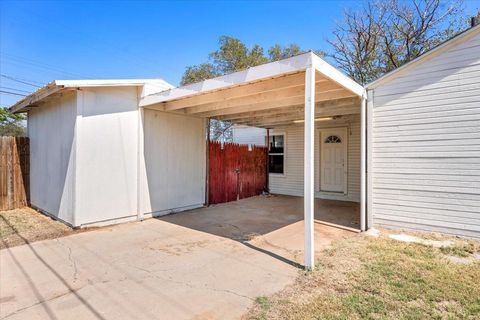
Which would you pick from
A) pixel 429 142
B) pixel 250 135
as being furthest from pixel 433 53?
pixel 250 135

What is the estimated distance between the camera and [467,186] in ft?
14.7

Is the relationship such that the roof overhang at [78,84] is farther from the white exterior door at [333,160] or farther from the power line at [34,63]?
the power line at [34,63]

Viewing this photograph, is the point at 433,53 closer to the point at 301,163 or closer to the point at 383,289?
the point at 383,289

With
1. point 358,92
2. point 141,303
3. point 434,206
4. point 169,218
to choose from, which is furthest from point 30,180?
point 434,206

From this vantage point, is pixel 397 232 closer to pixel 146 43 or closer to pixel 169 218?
pixel 169 218

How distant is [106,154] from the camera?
5312 mm

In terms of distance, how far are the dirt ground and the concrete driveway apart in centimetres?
37

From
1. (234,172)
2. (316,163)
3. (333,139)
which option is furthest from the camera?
(316,163)

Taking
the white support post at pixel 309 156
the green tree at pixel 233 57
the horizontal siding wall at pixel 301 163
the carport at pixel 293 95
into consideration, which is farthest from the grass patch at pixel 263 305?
the green tree at pixel 233 57

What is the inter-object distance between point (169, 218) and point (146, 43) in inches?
443

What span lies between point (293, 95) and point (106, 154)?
3.93 meters

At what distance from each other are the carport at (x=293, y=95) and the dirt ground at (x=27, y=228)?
3.02 meters

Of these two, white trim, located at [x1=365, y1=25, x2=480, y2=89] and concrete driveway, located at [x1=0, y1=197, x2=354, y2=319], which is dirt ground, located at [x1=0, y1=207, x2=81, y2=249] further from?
white trim, located at [x1=365, y1=25, x2=480, y2=89]

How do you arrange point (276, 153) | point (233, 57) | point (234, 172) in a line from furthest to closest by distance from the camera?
point (233, 57) < point (276, 153) < point (234, 172)
